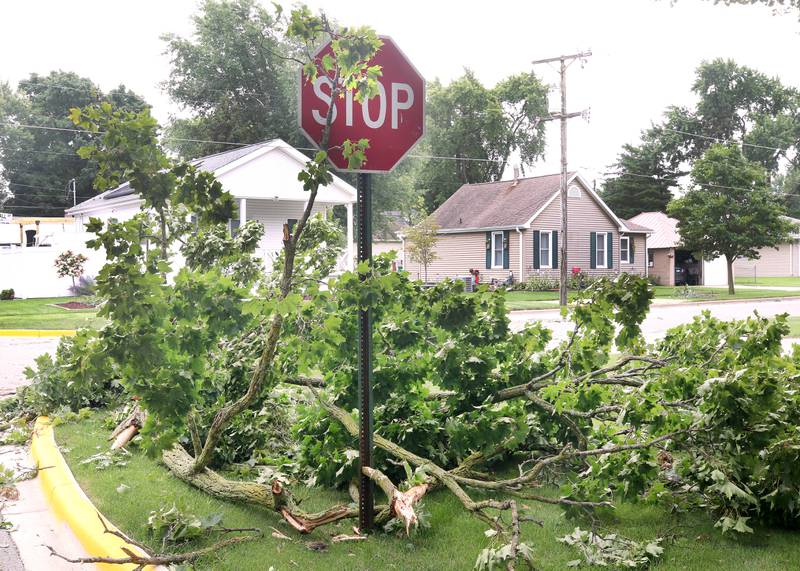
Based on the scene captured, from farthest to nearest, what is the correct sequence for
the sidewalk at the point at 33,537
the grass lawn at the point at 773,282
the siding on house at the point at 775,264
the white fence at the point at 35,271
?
the siding on house at the point at 775,264 < the grass lawn at the point at 773,282 < the white fence at the point at 35,271 < the sidewalk at the point at 33,537

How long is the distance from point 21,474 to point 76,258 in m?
23.4

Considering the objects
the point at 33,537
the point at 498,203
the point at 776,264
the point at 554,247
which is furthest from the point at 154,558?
the point at 776,264

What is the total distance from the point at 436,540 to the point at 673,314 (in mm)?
18587

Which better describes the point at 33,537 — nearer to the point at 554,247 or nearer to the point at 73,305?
the point at 73,305

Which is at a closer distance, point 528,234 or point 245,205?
point 245,205

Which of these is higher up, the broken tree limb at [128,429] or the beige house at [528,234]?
the beige house at [528,234]

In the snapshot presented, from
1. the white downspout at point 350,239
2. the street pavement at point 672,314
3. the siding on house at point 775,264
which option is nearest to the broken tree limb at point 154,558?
the street pavement at point 672,314

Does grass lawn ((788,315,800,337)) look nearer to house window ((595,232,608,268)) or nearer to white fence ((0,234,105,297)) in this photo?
house window ((595,232,608,268))

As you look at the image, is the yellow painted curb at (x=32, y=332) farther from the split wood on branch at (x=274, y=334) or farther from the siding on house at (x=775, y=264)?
the siding on house at (x=775, y=264)

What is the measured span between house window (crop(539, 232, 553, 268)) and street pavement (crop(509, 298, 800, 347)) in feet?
37.2

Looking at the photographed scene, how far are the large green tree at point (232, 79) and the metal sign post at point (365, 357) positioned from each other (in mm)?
40605

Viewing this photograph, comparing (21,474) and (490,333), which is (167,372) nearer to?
(490,333)

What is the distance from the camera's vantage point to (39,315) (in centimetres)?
2112

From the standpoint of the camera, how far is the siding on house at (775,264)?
55.7m
